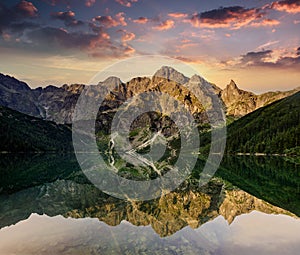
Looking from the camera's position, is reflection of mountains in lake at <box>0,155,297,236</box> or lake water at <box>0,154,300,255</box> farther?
reflection of mountains in lake at <box>0,155,297,236</box>

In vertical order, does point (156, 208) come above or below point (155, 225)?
below

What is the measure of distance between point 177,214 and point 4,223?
19457 mm

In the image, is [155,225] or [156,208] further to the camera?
[156,208]

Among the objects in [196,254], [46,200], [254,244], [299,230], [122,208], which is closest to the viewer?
[196,254]

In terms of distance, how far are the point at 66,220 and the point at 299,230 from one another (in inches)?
952

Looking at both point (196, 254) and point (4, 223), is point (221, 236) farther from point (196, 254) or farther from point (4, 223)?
point (4, 223)

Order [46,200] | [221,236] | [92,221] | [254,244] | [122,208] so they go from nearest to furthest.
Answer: [254,244]
[221,236]
[92,221]
[122,208]
[46,200]

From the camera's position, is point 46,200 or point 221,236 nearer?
point 221,236

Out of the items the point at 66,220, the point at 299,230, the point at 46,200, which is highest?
the point at 299,230

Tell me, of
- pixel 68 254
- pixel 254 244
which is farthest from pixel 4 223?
pixel 254 244

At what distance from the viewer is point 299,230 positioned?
31484 mm

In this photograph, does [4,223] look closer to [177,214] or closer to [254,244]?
[177,214]

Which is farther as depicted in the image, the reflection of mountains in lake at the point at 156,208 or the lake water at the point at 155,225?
the reflection of mountains in lake at the point at 156,208

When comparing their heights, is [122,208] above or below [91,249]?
below
